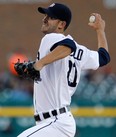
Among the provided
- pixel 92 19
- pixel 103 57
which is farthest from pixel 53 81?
pixel 92 19

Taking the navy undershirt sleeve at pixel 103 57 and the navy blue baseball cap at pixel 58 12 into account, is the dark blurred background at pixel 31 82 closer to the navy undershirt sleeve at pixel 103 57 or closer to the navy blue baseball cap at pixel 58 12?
the navy undershirt sleeve at pixel 103 57

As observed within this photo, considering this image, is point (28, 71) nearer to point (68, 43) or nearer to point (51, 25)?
point (68, 43)

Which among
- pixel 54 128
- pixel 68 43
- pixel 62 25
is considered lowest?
pixel 54 128

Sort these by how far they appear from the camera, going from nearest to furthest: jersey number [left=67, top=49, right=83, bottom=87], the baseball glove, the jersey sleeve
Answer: the baseball glove → jersey number [left=67, top=49, right=83, bottom=87] → the jersey sleeve

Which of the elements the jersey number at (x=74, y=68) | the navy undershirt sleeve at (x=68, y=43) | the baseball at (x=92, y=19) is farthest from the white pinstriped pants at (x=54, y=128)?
the baseball at (x=92, y=19)

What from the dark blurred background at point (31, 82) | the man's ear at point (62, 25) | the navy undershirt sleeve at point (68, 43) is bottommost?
the dark blurred background at point (31, 82)

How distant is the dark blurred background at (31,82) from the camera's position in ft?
39.2

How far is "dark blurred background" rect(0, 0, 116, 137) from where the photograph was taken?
11.9 meters

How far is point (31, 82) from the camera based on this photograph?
1385cm

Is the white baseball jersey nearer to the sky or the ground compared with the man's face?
nearer to the ground

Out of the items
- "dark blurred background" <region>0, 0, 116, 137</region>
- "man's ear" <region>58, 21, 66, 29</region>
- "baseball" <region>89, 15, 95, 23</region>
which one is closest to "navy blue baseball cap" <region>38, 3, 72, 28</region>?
"man's ear" <region>58, 21, 66, 29</region>

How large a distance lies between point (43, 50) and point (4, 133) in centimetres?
611

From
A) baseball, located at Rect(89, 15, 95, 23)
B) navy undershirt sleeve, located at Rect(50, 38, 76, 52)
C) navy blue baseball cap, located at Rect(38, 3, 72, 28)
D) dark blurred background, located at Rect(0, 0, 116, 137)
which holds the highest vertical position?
navy blue baseball cap, located at Rect(38, 3, 72, 28)

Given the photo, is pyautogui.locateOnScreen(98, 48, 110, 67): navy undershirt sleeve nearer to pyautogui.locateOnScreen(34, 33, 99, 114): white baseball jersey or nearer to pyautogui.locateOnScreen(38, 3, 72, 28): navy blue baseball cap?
pyautogui.locateOnScreen(34, 33, 99, 114): white baseball jersey
